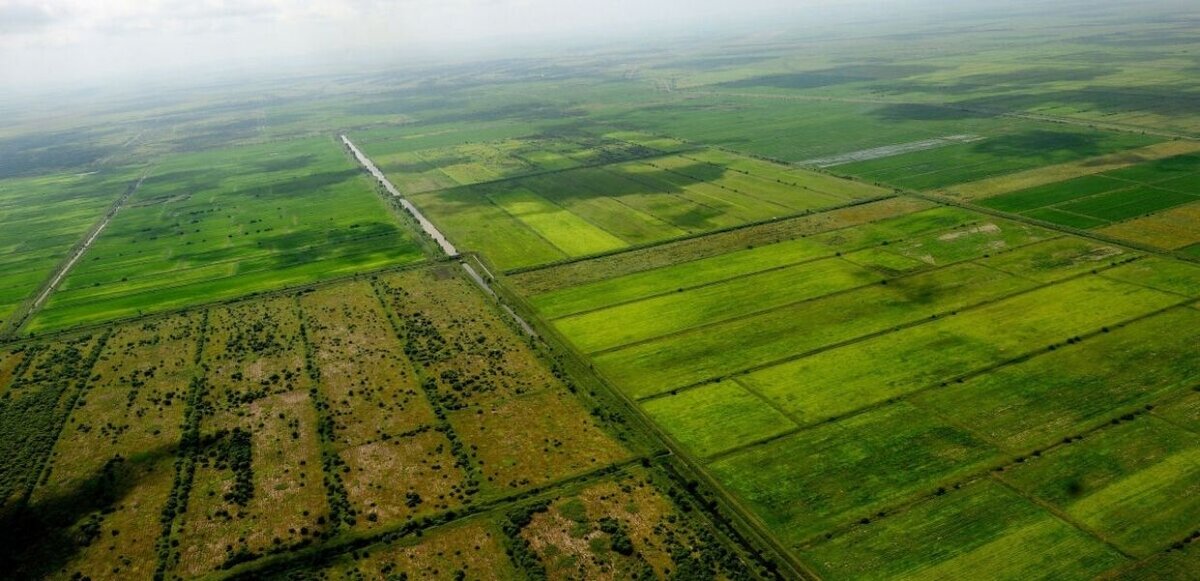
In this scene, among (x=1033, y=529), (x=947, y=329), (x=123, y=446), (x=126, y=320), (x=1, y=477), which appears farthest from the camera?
(x=126, y=320)

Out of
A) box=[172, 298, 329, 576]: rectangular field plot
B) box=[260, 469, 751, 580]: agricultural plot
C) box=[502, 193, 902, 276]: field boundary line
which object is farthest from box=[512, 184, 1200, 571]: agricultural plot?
box=[172, 298, 329, 576]: rectangular field plot

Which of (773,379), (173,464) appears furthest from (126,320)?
(773,379)

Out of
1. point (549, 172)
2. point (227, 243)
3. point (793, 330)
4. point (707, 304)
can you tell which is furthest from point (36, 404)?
point (549, 172)

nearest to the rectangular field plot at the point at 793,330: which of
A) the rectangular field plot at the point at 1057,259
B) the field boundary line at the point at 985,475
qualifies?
the rectangular field plot at the point at 1057,259

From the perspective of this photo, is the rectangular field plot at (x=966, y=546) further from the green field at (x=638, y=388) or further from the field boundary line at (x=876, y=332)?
the field boundary line at (x=876, y=332)

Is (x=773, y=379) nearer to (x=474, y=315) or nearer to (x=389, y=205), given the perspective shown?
(x=474, y=315)

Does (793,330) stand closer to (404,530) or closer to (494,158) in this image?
(404,530)
